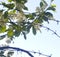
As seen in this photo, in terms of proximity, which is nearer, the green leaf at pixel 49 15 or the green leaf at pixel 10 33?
the green leaf at pixel 10 33

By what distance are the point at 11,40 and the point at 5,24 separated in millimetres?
258

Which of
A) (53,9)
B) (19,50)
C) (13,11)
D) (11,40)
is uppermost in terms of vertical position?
(53,9)

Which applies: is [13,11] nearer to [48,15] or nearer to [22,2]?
[22,2]

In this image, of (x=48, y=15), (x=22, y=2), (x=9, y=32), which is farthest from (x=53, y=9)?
(x=9, y=32)

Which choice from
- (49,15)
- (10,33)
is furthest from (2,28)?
(49,15)

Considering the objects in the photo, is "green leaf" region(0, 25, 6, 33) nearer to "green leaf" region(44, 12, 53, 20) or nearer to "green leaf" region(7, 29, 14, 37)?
"green leaf" region(7, 29, 14, 37)

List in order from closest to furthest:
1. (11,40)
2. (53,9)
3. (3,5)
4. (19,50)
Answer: (19,50), (3,5), (11,40), (53,9)

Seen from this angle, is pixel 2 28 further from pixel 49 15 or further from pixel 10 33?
pixel 49 15

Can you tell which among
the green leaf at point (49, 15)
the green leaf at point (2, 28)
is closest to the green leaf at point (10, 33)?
the green leaf at point (2, 28)

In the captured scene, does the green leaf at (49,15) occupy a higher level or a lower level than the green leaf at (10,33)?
higher

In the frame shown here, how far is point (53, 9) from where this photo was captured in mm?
2801

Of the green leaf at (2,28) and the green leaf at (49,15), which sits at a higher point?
the green leaf at (49,15)

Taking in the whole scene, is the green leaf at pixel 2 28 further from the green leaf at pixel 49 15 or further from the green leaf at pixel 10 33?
the green leaf at pixel 49 15

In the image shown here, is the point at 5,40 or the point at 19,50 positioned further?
the point at 5,40
